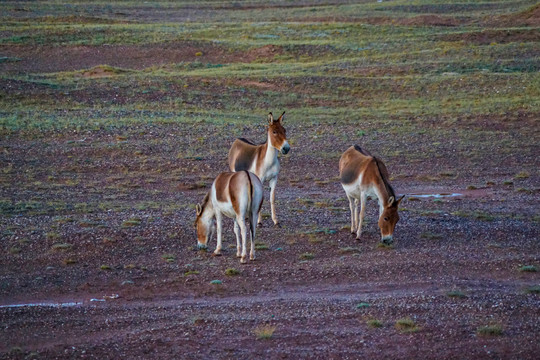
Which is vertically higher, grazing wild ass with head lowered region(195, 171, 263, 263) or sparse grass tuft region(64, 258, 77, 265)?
grazing wild ass with head lowered region(195, 171, 263, 263)

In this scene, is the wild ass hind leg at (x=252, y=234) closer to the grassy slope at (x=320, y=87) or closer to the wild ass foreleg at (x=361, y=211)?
the wild ass foreleg at (x=361, y=211)

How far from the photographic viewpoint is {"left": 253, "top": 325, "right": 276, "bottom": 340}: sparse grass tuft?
30.2 feet

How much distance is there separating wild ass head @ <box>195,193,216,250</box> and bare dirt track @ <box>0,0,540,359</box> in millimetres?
223

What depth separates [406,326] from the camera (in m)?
9.45

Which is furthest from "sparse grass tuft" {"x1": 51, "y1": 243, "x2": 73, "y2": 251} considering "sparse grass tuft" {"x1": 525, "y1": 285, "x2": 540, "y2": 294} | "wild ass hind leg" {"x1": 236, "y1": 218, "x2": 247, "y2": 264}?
"sparse grass tuft" {"x1": 525, "y1": 285, "x2": 540, "y2": 294}

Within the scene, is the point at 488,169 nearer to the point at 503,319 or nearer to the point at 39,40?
the point at 503,319

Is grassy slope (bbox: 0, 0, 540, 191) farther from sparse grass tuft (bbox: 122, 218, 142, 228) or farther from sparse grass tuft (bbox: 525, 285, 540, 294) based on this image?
sparse grass tuft (bbox: 525, 285, 540, 294)

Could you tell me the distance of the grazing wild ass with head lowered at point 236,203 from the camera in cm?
1229

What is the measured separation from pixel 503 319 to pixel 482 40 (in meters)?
37.3

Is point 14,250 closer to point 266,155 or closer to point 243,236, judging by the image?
point 243,236

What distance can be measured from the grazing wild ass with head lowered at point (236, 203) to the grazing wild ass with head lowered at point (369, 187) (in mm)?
2229

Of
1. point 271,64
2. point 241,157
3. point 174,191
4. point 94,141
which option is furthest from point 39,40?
point 241,157

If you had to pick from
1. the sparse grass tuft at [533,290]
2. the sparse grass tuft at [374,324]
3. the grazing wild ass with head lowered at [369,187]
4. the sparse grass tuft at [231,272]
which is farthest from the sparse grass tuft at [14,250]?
the sparse grass tuft at [533,290]

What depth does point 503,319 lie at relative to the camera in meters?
9.68
